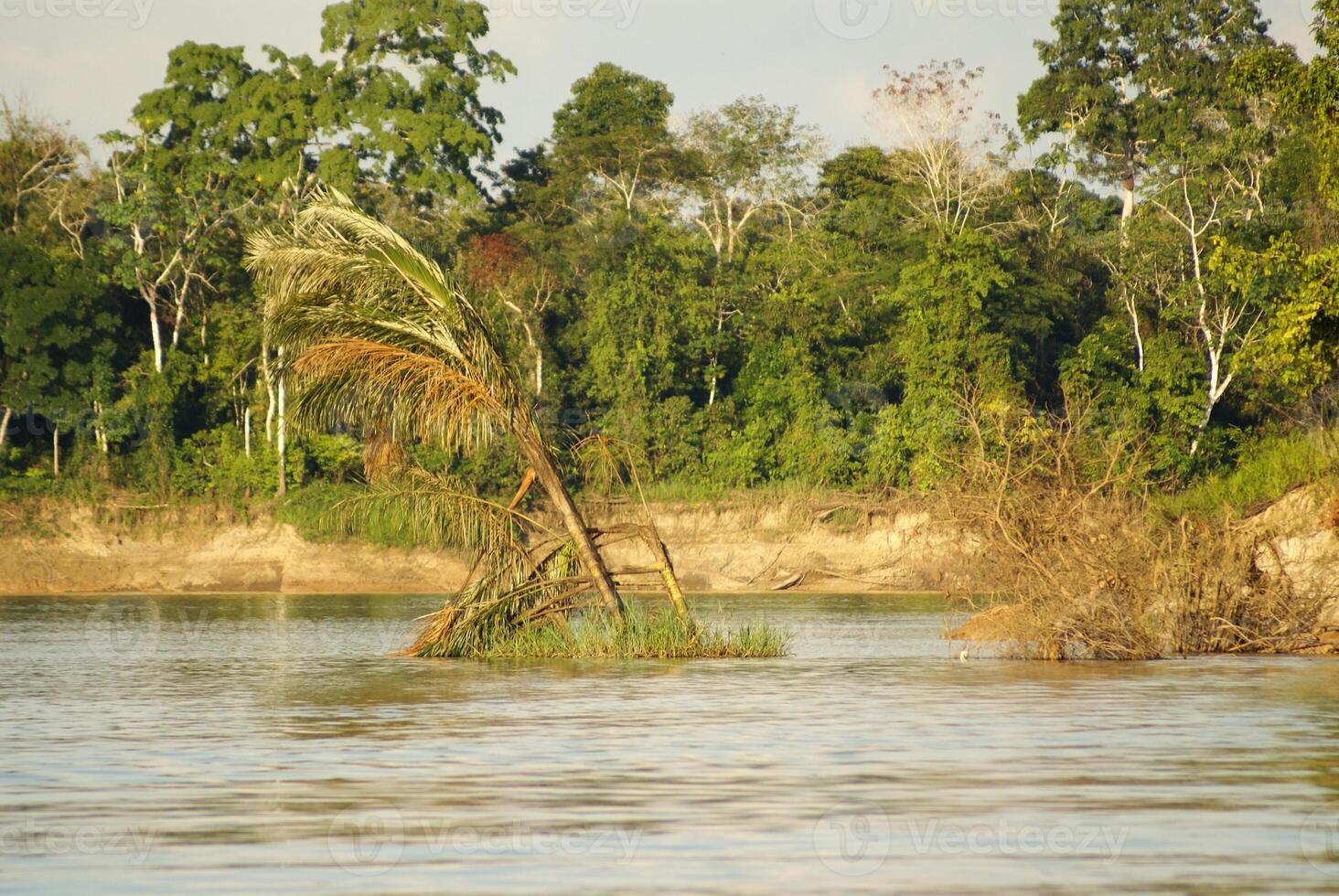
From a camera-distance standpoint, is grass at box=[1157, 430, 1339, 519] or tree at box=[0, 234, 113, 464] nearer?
grass at box=[1157, 430, 1339, 519]

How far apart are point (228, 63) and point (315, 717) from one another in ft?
149

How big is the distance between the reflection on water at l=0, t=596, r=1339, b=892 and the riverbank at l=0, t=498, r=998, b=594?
1165 inches

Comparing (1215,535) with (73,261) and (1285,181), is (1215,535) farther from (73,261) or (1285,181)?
(73,261)

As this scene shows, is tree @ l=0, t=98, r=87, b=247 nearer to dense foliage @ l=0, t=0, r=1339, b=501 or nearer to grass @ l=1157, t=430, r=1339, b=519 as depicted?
dense foliage @ l=0, t=0, r=1339, b=501

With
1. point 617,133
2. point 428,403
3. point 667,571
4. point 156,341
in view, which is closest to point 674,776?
point 667,571

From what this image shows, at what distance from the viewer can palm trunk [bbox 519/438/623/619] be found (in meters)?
24.1

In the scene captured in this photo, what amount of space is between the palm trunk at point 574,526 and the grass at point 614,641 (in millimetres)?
291

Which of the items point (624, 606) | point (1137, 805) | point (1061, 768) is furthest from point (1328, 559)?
point (1137, 805)

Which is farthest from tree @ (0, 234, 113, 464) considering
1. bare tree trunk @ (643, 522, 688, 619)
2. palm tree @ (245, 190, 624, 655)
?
bare tree trunk @ (643, 522, 688, 619)

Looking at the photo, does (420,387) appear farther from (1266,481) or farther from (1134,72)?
(1134,72)

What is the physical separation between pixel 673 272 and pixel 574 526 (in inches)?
1446

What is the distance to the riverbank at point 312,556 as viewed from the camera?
53500 millimetres

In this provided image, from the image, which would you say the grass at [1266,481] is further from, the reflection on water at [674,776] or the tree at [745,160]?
the tree at [745,160]

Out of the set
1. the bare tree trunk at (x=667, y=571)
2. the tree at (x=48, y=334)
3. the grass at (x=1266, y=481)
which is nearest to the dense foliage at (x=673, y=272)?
the tree at (x=48, y=334)
